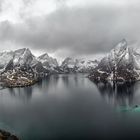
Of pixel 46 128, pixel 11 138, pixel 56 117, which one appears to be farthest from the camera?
pixel 56 117

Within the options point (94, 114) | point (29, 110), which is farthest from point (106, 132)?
point (29, 110)

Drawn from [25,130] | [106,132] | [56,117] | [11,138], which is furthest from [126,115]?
[11,138]

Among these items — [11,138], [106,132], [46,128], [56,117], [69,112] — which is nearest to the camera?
[11,138]

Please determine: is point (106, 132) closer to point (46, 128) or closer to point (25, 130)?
point (46, 128)

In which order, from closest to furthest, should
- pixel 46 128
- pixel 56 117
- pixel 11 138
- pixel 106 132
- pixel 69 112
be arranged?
pixel 11 138 < pixel 106 132 < pixel 46 128 < pixel 56 117 < pixel 69 112

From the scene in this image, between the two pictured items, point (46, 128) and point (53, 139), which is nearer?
point (53, 139)

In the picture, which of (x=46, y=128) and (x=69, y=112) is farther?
(x=69, y=112)

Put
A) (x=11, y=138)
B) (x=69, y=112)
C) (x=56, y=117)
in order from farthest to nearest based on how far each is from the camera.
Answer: (x=69, y=112) → (x=56, y=117) → (x=11, y=138)

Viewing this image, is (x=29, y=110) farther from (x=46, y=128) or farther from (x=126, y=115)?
(x=126, y=115)
